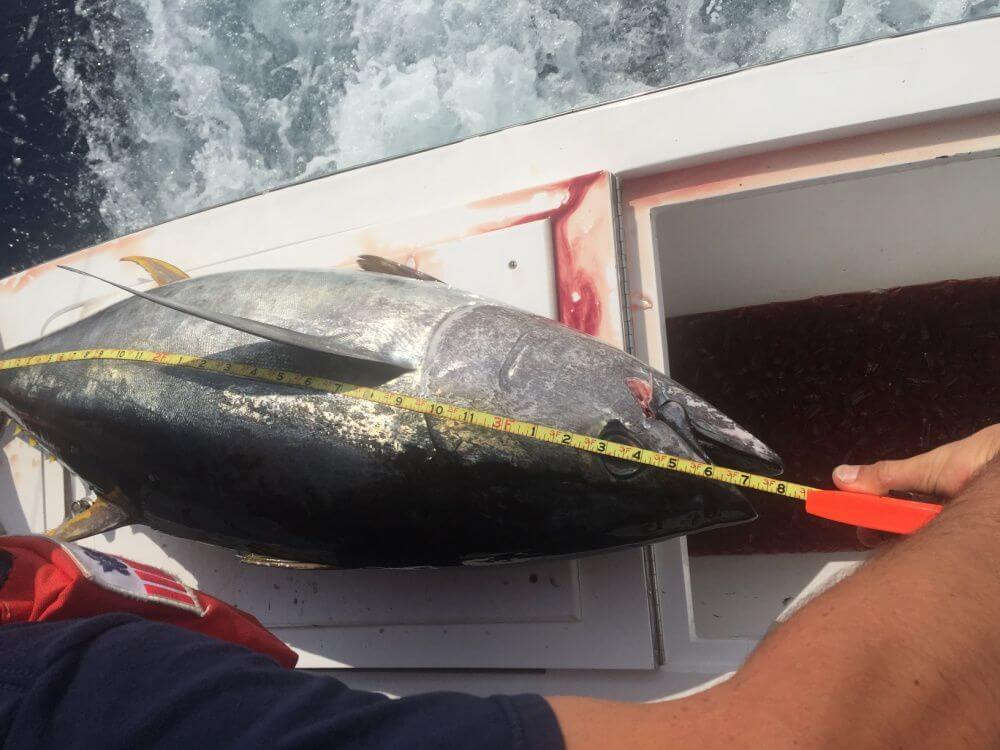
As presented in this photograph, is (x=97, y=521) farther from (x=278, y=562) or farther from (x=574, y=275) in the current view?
(x=574, y=275)

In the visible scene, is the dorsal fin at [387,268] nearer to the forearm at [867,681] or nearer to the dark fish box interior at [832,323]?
the dark fish box interior at [832,323]

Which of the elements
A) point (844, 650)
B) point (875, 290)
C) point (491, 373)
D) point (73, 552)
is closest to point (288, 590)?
point (73, 552)

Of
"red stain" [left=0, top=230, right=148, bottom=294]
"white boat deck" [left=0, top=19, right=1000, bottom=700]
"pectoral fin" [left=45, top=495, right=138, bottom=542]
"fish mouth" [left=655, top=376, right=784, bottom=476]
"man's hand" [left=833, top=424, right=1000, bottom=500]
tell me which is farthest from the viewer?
"red stain" [left=0, top=230, right=148, bottom=294]

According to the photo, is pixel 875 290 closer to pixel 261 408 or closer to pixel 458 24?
pixel 261 408

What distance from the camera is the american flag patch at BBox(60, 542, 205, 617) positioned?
1.40 meters

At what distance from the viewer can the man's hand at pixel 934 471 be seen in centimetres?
121

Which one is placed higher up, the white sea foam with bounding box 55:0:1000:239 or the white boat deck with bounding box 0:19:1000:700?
the white sea foam with bounding box 55:0:1000:239

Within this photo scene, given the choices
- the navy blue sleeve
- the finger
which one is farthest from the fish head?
the navy blue sleeve

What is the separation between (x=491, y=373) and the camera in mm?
1527

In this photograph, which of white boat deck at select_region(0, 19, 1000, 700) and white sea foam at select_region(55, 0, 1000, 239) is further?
white sea foam at select_region(55, 0, 1000, 239)

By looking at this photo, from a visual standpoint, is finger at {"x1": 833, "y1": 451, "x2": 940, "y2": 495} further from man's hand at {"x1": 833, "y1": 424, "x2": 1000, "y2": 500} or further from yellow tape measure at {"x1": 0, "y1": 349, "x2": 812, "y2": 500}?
yellow tape measure at {"x1": 0, "y1": 349, "x2": 812, "y2": 500}

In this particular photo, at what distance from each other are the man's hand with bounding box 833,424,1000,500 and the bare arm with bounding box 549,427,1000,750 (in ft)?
0.79

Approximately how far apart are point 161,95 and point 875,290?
393cm

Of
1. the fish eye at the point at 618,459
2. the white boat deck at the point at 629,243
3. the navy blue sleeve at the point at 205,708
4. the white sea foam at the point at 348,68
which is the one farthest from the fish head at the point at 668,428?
the white sea foam at the point at 348,68
